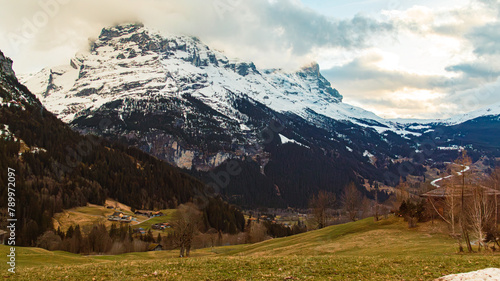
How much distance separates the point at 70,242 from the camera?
346ft

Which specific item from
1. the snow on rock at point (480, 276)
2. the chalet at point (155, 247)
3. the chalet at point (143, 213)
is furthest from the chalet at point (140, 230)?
the snow on rock at point (480, 276)

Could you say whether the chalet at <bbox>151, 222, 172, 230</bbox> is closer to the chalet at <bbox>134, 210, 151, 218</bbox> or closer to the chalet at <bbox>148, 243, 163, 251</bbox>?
the chalet at <bbox>134, 210, 151, 218</bbox>

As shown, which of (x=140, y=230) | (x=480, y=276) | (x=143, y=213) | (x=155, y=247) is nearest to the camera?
(x=480, y=276)

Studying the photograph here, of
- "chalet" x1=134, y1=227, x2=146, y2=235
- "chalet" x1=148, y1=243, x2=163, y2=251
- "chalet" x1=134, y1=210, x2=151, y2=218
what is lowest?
"chalet" x1=148, y1=243, x2=163, y2=251

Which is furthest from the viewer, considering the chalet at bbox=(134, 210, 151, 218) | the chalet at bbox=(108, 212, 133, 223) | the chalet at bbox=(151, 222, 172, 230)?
the chalet at bbox=(134, 210, 151, 218)

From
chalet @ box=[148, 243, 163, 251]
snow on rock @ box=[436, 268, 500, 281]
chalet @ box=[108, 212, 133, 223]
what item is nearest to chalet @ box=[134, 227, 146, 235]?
chalet @ box=[108, 212, 133, 223]

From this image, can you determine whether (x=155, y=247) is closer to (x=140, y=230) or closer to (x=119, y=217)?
(x=140, y=230)

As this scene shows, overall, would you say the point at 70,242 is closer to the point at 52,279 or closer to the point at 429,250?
the point at 52,279

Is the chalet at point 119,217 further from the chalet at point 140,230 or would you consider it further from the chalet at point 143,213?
the chalet at point 143,213

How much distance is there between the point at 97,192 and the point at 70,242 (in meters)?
90.2

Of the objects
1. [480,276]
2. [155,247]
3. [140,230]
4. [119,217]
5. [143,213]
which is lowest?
[155,247]

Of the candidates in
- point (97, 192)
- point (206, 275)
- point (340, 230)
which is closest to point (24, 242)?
point (97, 192)

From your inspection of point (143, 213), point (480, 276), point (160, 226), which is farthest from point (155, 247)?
point (480, 276)

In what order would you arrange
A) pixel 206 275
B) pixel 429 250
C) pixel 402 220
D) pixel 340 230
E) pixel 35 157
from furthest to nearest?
pixel 35 157 < pixel 340 230 < pixel 402 220 < pixel 429 250 < pixel 206 275
